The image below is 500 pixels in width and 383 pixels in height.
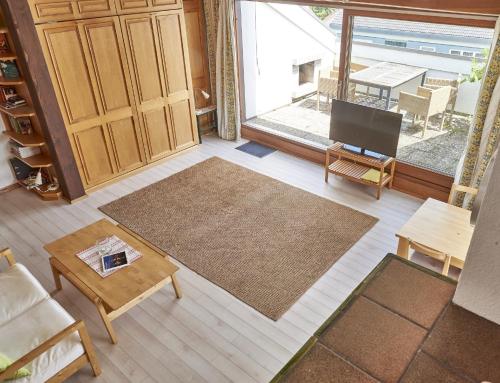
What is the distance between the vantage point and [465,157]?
3725mm

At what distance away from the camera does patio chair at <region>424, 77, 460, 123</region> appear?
410 centimetres

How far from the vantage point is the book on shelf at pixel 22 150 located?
14.9 ft

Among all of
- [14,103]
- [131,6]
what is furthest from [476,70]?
[14,103]

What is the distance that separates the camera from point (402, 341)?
1195 millimetres

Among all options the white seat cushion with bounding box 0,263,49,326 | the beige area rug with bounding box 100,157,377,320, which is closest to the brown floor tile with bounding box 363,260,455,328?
the beige area rug with bounding box 100,157,377,320

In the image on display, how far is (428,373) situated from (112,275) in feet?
7.77

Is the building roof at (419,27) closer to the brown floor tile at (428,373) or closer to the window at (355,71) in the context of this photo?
the window at (355,71)

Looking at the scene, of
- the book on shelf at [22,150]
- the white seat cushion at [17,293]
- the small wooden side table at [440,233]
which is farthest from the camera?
the book on shelf at [22,150]

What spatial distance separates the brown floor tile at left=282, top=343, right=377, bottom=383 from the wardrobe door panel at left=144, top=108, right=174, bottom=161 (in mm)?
4356

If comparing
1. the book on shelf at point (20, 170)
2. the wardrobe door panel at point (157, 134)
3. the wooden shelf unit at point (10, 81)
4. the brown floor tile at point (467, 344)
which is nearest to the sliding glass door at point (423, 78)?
the wardrobe door panel at point (157, 134)

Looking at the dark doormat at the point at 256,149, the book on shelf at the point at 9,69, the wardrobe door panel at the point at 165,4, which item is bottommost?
the dark doormat at the point at 256,149

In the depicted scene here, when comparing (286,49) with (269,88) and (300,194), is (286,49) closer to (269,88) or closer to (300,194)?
(269,88)

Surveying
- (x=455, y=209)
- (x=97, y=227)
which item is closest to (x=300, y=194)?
(x=455, y=209)

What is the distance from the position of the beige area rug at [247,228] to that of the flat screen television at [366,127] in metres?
0.78
